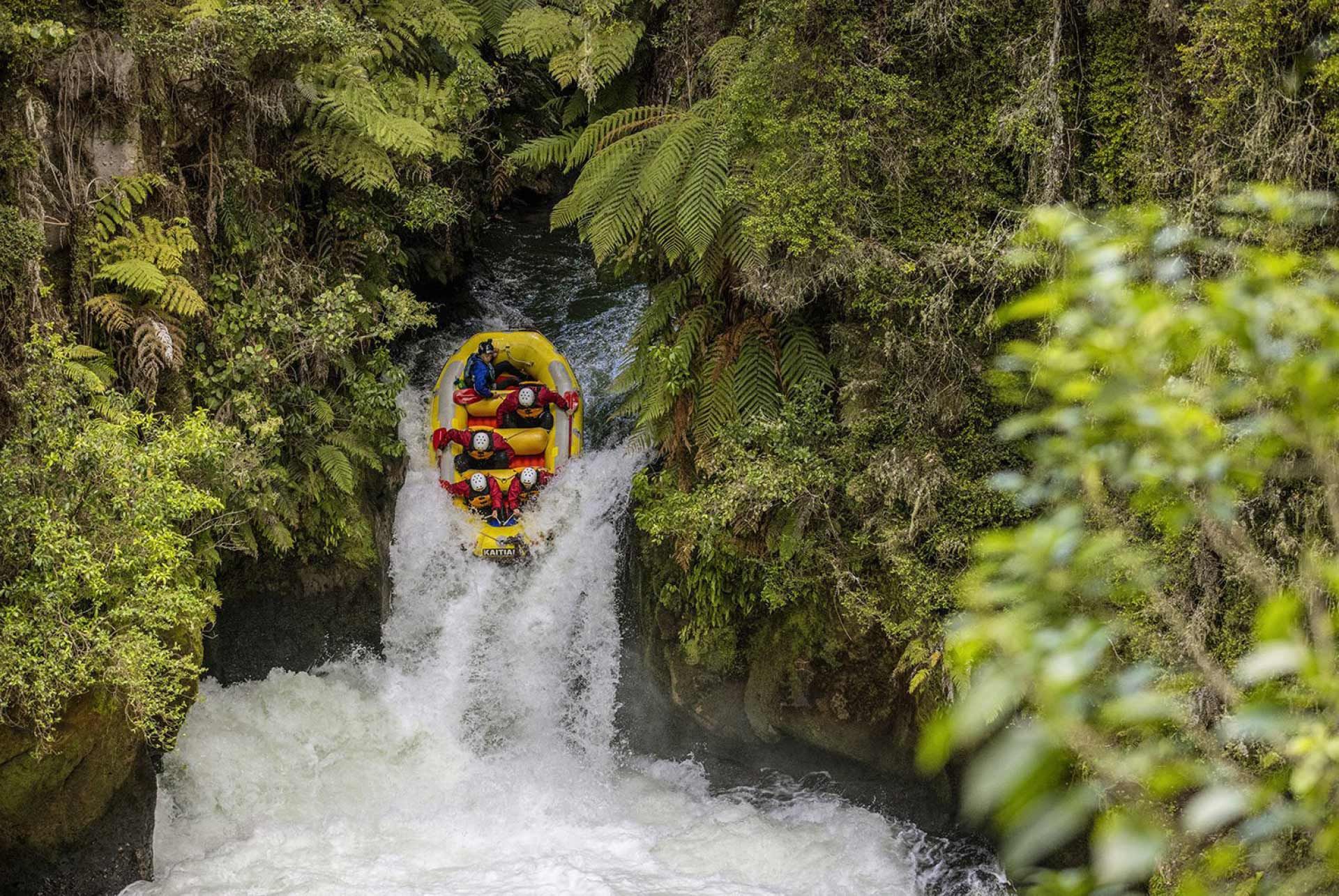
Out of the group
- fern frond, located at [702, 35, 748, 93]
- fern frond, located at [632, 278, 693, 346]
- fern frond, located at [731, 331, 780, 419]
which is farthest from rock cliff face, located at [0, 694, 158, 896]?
fern frond, located at [702, 35, 748, 93]

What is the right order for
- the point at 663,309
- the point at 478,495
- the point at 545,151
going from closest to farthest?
the point at 663,309 < the point at 545,151 < the point at 478,495

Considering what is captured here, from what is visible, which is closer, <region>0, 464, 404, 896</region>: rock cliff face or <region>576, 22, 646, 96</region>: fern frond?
<region>0, 464, 404, 896</region>: rock cliff face

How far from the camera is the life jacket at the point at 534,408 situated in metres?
10.1

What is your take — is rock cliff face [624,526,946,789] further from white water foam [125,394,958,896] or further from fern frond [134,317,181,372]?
fern frond [134,317,181,372]

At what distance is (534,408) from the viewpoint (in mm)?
10141

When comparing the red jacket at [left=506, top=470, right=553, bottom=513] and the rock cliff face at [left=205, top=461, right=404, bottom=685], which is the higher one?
the red jacket at [left=506, top=470, right=553, bottom=513]

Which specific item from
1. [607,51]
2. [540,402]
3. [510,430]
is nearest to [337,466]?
[510,430]

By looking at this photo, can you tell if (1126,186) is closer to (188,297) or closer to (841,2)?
(841,2)

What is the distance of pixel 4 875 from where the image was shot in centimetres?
684

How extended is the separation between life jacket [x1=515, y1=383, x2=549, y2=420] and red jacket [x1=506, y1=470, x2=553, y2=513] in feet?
1.82

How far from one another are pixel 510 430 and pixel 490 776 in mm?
3035

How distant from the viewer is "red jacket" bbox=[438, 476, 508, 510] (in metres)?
9.66

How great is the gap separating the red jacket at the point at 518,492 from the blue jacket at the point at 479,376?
92cm

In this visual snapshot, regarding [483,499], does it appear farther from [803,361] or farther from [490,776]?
[803,361]
